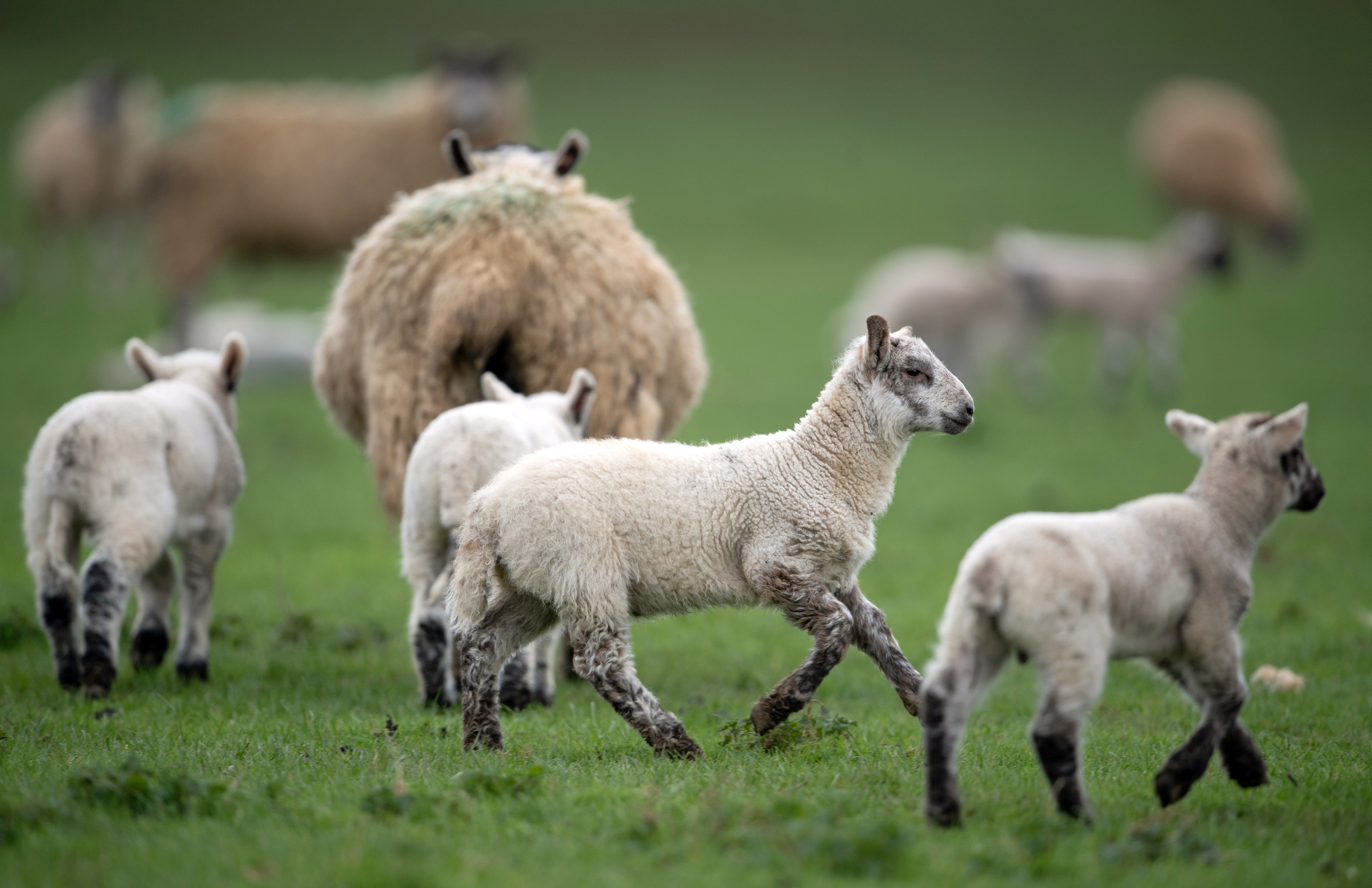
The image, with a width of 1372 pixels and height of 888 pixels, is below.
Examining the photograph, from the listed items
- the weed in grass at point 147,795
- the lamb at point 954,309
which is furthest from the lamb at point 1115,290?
the weed in grass at point 147,795

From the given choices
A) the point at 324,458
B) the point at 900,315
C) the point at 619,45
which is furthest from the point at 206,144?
the point at 619,45

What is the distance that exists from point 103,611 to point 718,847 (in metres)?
3.59

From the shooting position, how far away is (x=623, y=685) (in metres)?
5.53

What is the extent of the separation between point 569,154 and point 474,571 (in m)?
3.74

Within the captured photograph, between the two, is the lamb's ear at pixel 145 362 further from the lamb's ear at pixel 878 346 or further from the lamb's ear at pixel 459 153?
the lamb's ear at pixel 878 346

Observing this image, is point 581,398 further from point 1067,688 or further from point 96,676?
point 1067,688

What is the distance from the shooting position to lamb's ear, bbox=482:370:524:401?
7.28 m

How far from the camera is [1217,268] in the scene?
837 inches

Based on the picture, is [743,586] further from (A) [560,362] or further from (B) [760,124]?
(B) [760,124]

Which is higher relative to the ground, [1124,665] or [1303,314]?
[1303,314]

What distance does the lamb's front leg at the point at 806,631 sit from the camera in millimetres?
5531

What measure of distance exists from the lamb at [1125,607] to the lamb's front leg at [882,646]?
47.8 inches

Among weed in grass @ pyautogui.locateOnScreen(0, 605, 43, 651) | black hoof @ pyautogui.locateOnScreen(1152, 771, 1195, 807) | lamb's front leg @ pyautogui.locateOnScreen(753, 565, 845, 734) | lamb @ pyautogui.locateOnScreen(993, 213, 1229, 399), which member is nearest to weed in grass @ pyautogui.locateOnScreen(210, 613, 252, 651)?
weed in grass @ pyautogui.locateOnScreen(0, 605, 43, 651)

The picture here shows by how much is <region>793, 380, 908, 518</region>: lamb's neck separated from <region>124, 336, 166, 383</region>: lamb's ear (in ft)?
13.4
